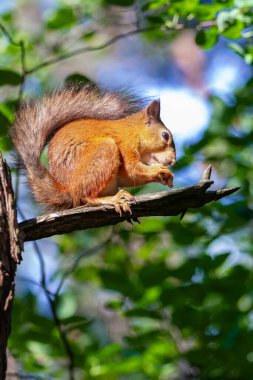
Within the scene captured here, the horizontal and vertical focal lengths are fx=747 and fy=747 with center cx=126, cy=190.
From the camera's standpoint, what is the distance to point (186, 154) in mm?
3150

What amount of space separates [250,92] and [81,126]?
2282 millimetres

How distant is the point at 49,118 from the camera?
2492 mm

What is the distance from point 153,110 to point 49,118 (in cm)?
40

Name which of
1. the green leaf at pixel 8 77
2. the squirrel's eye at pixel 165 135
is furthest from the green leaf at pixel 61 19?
the squirrel's eye at pixel 165 135

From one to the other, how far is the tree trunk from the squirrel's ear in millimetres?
803

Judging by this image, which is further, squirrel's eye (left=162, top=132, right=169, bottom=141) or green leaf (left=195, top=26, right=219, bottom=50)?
green leaf (left=195, top=26, right=219, bottom=50)

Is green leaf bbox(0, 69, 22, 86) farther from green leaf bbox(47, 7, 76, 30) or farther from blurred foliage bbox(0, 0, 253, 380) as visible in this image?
green leaf bbox(47, 7, 76, 30)

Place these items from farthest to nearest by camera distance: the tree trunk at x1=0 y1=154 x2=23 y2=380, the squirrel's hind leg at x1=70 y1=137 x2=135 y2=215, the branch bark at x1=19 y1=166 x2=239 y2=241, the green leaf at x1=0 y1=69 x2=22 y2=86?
the green leaf at x1=0 y1=69 x2=22 y2=86
the squirrel's hind leg at x1=70 y1=137 x2=135 y2=215
the branch bark at x1=19 y1=166 x2=239 y2=241
the tree trunk at x1=0 y1=154 x2=23 y2=380

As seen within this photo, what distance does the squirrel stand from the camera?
2.31 m

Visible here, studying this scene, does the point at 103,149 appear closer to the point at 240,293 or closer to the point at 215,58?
the point at 240,293

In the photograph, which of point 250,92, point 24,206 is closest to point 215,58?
point 250,92

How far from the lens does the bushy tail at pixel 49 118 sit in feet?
7.82

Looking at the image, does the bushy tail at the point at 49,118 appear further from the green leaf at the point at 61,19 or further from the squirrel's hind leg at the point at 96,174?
the green leaf at the point at 61,19

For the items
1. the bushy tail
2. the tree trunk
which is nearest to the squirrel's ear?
the bushy tail
